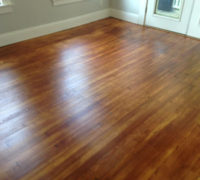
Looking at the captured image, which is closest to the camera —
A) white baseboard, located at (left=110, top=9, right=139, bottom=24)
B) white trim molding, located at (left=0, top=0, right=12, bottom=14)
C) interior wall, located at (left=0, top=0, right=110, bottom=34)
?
white trim molding, located at (left=0, top=0, right=12, bottom=14)

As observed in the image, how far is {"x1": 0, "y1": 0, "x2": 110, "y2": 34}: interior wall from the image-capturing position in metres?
3.24

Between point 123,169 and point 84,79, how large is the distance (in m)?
1.26

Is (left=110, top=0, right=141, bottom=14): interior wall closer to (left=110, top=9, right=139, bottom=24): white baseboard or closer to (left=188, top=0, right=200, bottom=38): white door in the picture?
(left=110, top=9, right=139, bottom=24): white baseboard

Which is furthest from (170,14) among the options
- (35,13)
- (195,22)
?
(35,13)

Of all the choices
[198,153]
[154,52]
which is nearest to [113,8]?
[154,52]

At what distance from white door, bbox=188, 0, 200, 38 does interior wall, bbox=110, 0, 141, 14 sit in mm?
1083

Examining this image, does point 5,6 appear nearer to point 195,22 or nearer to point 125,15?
point 125,15

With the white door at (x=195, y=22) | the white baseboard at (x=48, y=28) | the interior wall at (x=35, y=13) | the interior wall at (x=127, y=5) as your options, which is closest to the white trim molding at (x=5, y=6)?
the interior wall at (x=35, y=13)

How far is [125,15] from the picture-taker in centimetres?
443

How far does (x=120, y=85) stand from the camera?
2.43 m

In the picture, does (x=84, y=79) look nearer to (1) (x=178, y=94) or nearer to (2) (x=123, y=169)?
(1) (x=178, y=94)

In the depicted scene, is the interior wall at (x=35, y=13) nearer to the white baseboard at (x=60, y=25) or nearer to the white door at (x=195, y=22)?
the white baseboard at (x=60, y=25)

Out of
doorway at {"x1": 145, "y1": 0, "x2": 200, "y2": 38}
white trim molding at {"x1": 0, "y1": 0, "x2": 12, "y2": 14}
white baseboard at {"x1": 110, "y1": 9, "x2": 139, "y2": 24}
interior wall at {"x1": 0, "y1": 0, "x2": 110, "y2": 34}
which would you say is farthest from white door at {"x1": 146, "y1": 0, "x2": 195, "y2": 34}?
white trim molding at {"x1": 0, "y1": 0, "x2": 12, "y2": 14}

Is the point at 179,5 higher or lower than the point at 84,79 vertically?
higher
